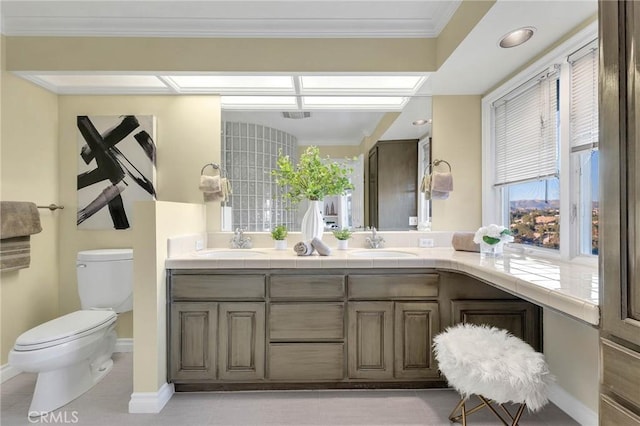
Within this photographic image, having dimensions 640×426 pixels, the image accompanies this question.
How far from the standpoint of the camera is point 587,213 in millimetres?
1837

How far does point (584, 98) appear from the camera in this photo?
70.3 inches

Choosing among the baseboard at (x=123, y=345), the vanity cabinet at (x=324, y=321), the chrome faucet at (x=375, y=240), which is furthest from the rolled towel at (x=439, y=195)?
the baseboard at (x=123, y=345)

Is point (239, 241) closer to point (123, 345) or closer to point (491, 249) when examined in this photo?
point (123, 345)

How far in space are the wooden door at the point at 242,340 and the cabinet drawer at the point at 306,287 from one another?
0.77 ft

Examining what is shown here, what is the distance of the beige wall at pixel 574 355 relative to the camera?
5.70 feet

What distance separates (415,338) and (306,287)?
799mm

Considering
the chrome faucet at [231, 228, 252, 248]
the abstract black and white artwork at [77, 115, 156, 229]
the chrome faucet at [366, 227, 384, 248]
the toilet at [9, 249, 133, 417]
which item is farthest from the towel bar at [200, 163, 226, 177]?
the chrome faucet at [366, 227, 384, 248]

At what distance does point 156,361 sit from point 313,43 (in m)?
2.39

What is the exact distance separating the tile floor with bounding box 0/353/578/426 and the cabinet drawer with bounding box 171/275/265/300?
0.65 metres

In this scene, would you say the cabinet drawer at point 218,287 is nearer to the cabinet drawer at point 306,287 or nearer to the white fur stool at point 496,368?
the cabinet drawer at point 306,287

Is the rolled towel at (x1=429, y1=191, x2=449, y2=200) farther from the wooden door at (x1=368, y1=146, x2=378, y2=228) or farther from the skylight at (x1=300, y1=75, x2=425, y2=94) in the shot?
the skylight at (x1=300, y1=75, x2=425, y2=94)

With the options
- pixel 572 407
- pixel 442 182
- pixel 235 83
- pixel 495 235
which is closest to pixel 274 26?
pixel 235 83

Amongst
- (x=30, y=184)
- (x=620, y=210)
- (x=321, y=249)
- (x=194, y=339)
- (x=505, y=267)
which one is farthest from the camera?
(x=30, y=184)

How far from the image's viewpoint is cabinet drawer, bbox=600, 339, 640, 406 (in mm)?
864
